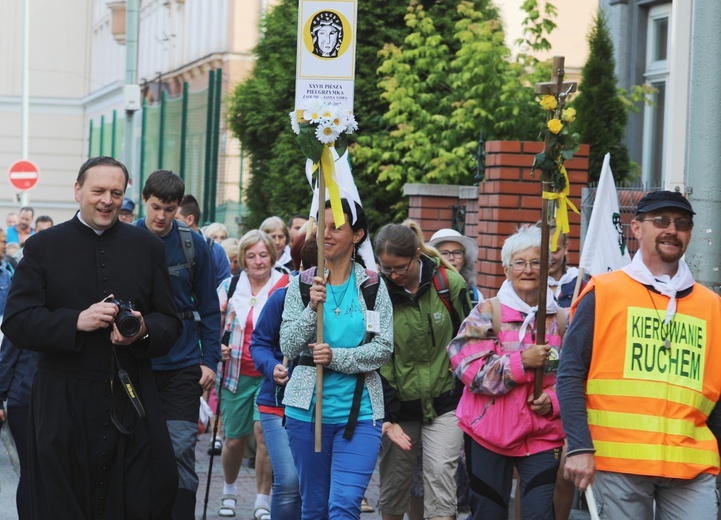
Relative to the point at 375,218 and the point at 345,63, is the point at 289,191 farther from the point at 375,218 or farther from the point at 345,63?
the point at 345,63

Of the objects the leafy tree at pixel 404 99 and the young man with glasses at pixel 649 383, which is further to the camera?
the leafy tree at pixel 404 99

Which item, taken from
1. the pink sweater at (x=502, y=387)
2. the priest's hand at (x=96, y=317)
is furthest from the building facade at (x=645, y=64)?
the priest's hand at (x=96, y=317)

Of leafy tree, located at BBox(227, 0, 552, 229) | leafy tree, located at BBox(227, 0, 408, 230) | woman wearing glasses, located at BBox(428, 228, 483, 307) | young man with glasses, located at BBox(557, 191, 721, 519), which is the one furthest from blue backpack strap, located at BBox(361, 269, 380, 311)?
leafy tree, located at BBox(227, 0, 408, 230)

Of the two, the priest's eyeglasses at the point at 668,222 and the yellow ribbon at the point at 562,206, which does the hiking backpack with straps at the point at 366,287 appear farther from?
the priest's eyeglasses at the point at 668,222

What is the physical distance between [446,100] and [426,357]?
8.14 meters

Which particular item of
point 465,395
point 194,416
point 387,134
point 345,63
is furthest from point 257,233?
point 387,134

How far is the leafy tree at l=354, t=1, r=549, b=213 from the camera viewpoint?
571 inches

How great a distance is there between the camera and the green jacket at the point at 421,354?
7.71 m

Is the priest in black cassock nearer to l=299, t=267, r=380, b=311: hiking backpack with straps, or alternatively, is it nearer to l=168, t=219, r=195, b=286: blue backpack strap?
l=299, t=267, r=380, b=311: hiking backpack with straps

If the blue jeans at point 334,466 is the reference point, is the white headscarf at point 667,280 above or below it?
above

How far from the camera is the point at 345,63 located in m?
9.69

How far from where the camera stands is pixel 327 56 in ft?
31.8

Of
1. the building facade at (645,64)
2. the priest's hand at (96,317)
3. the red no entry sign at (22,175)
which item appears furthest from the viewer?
the red no entry sign at (22,175)

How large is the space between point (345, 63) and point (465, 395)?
10.8ft
